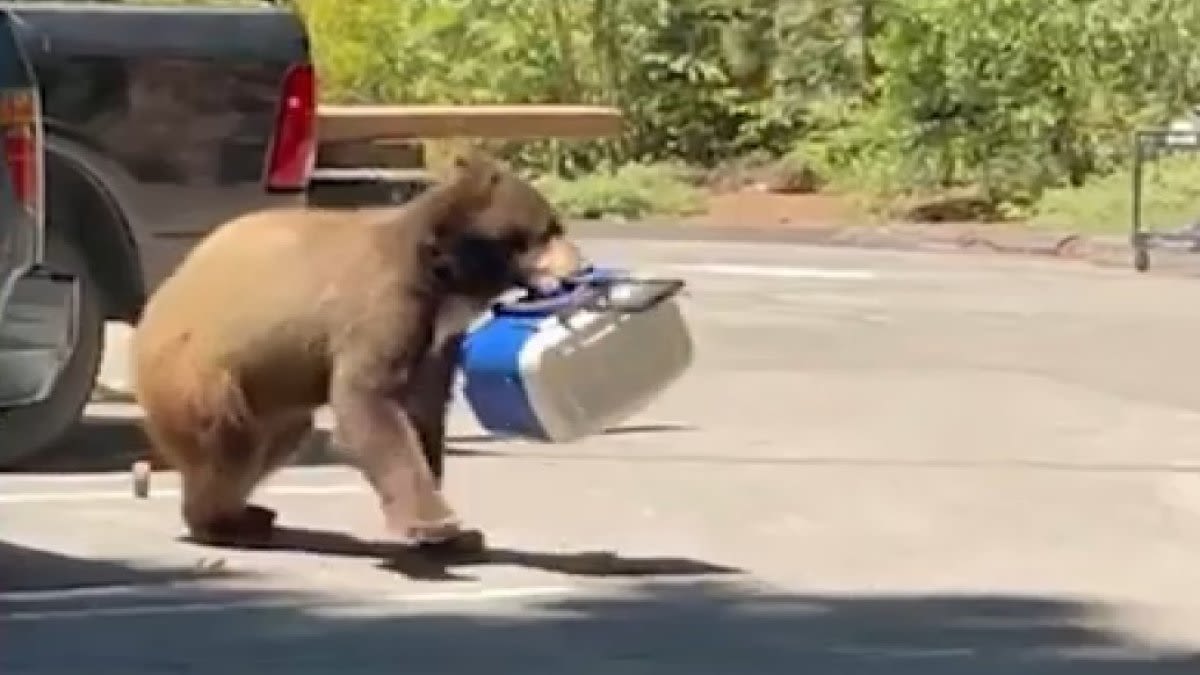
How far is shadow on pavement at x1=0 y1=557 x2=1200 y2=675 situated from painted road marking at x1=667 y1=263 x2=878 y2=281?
46.7ft

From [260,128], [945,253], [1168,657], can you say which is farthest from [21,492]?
[945,253]

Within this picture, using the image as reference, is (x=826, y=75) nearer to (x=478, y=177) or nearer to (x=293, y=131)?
(x=293, y=131)

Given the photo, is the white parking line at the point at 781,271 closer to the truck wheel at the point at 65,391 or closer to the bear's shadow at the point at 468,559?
the truck wheel at the point at 65,391

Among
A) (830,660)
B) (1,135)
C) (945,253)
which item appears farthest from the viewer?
(945,253)

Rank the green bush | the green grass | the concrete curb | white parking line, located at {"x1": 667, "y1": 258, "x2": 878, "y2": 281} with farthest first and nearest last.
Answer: the green bush
the green grass
the concrete curb
white parking line, located at {"x1": 667, "y1": 258, "x2": 878, "y2": 281}

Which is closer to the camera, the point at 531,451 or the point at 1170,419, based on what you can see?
the point at 531,451

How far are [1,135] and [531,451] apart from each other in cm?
403

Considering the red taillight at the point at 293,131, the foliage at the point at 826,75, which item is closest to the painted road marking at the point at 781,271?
the foliage at the point at 826,75

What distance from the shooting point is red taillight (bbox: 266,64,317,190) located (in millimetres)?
12266

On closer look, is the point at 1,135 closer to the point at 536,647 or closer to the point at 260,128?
the point at 536,647

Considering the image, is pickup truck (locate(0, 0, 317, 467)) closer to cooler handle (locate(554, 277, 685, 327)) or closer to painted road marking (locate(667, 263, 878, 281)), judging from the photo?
cooler handle (locate(554, 277, 685, 327))

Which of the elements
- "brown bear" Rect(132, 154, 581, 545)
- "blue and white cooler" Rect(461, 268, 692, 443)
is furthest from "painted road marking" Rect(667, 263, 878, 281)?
"brown bear" Rect(132, 154, 581, 545)

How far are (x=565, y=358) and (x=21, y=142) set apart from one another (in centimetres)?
188

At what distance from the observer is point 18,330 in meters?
9.56
